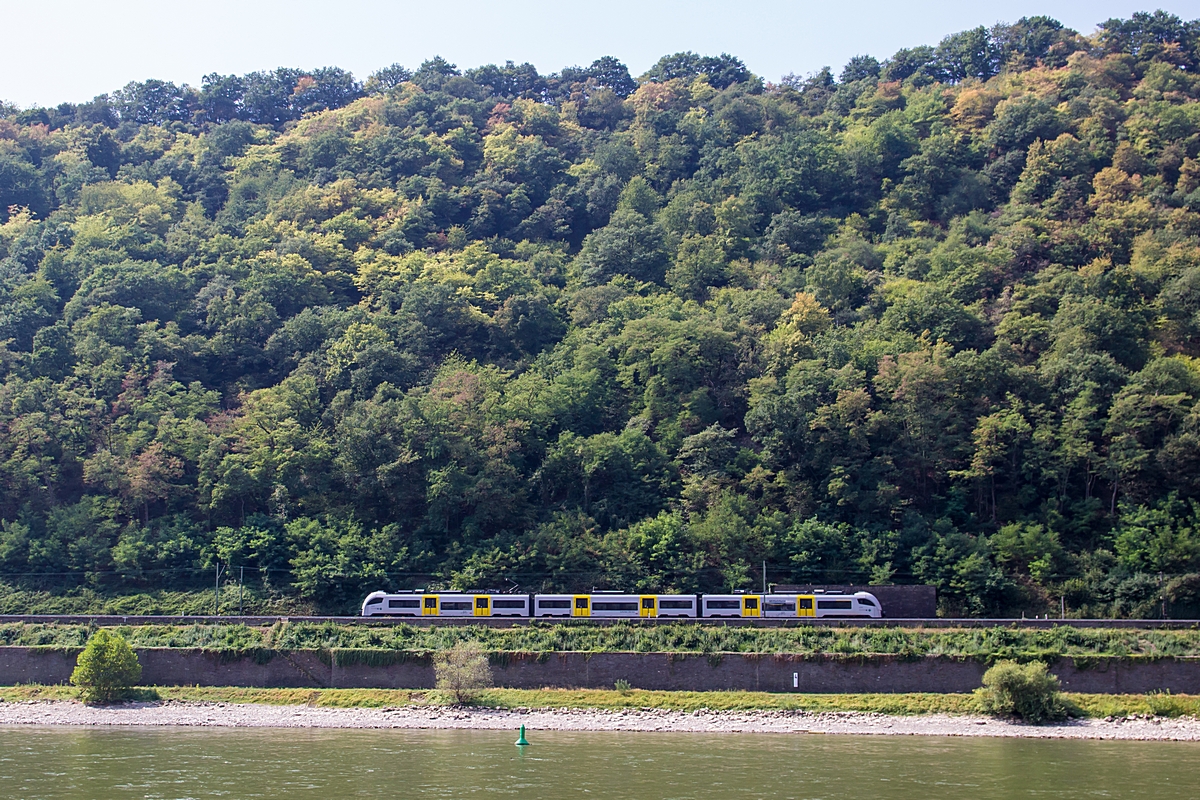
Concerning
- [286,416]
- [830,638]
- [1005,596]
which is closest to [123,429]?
[286,416]

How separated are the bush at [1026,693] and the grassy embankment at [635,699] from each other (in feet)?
2.94

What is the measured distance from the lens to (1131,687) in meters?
35.5

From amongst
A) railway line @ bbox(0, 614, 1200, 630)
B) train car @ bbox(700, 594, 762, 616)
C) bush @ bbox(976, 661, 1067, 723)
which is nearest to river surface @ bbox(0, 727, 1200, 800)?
bush @ bbox(976, 661, 1067, 723)

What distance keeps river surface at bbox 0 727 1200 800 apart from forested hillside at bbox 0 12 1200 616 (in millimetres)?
13261

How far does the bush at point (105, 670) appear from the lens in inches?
1460

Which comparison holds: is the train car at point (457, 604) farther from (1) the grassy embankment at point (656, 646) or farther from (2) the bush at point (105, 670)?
(2) the bush at point (105, 670)

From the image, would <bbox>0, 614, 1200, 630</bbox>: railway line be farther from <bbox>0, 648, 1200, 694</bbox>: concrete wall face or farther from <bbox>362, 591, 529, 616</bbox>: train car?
<bbox>0, 648, 1200, 694</bbox>: concrete wall face

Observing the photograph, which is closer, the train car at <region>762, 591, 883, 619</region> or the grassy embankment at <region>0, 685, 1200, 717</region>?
the grassy embankment at <region>0, 685, 1200, 717</region>

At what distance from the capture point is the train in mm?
42062

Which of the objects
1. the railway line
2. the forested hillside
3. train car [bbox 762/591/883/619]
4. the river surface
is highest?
the forested hillside

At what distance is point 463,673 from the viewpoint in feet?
118

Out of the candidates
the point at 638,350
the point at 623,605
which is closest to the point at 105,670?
the point at 623,605

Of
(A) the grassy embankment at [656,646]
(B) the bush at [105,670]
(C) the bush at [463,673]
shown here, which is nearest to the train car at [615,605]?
(A) the grassy embankment at [656,646]

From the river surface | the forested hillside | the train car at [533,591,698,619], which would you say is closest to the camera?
the river surface
